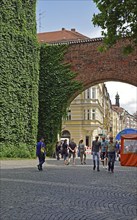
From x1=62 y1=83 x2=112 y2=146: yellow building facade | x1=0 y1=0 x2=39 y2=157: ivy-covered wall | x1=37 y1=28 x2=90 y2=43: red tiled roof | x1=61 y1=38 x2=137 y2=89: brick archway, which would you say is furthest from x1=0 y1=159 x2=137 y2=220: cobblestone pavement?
x1=62 y1=83 x2=112 y2=146: yellow building facade

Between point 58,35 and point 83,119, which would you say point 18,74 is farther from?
point 83,119

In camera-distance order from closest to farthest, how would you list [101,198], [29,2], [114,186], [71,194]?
[101,198], [71,194], [114,186], [29,2]

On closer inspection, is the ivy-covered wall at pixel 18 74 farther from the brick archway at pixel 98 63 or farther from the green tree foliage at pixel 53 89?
the brick archway at pixel 98 63

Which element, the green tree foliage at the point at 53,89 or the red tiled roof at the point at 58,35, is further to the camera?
the red tiled roof at the point at 58,35

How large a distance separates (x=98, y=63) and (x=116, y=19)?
21.4m

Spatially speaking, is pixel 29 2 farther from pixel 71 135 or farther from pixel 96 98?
pixel 96 98

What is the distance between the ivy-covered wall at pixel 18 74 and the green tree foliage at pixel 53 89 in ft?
4.37

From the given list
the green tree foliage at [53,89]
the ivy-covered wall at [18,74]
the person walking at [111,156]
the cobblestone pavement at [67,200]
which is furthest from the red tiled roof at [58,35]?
the cobblestone pavement at [67,200]

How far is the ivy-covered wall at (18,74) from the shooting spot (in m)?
25.8

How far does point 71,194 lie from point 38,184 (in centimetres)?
238

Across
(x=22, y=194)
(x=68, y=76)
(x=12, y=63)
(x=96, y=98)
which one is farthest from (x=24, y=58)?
Result: (x=96, y=98)

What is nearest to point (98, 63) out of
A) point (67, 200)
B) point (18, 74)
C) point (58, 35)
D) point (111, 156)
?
point (18, 74)

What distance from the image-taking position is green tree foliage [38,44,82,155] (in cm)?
2953

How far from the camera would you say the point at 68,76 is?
2964 centimetres
